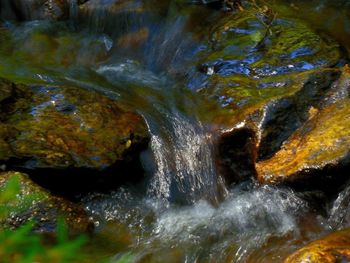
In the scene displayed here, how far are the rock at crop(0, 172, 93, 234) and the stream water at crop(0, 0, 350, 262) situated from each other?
0.21 m

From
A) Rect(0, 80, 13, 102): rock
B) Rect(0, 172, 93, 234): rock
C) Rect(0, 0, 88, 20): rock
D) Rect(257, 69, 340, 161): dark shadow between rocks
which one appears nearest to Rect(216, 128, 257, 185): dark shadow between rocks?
Rect(257, 69, 340, 161): dark shadow between rocks

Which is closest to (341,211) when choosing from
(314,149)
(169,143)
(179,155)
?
(314,149)

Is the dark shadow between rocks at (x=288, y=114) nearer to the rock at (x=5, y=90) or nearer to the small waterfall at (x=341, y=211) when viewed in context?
the small waterfall at (x=341, y=211)

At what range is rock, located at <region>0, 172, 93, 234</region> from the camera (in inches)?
177

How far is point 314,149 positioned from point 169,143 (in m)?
1.76

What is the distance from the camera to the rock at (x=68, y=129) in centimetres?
518

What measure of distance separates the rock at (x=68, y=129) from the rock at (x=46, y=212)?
354 millimetres

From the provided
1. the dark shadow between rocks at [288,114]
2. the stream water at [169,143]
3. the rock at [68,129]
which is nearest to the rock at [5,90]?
the rock at [68,129]

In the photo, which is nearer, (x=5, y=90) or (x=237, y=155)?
(x=237, y=155)


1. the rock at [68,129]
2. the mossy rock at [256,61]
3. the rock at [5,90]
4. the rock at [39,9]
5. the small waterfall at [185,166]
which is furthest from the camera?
the rock at [39,9]

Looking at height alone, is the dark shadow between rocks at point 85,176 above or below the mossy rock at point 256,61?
below

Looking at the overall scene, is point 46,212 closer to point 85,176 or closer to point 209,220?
point 85,176

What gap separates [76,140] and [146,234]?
4.48 feet

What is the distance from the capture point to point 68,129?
5570 millimetres
